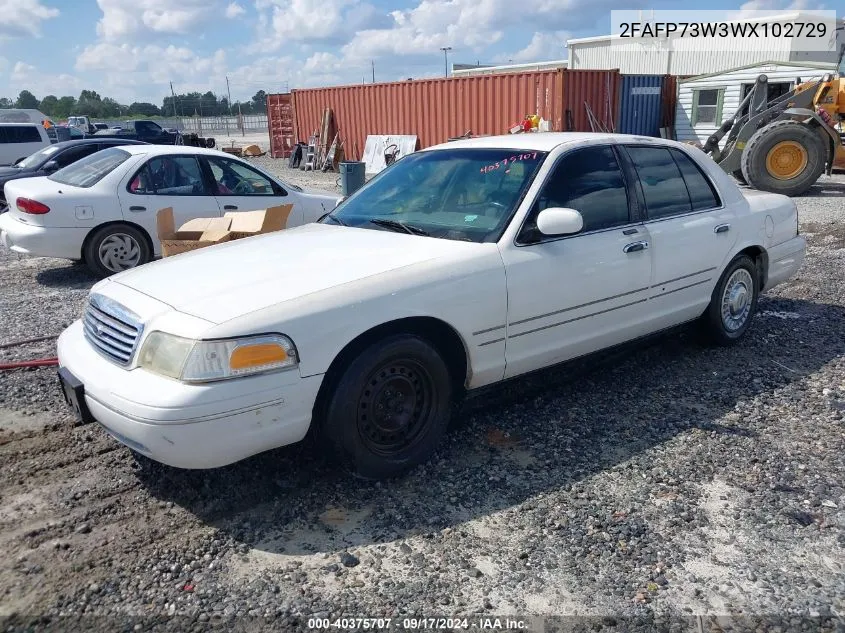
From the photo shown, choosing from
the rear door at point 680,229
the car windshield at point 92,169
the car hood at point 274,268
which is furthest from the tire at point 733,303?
the car windshield at point 92,169

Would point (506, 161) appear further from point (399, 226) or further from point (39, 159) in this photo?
point (39, 159)

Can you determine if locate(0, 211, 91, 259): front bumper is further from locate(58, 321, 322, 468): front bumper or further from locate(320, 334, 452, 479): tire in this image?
locate(320, 334, 452, 479): tire

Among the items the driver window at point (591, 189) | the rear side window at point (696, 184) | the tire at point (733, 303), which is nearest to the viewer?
the driver window at point (591, 189)

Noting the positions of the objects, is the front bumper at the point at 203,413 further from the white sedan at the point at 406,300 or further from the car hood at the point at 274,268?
the car hood at the point at 274,268

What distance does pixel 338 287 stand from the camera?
10.7 feet

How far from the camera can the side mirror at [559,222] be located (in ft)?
12.2

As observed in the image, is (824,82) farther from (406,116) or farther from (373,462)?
(373,462)

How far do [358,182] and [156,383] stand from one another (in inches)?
493

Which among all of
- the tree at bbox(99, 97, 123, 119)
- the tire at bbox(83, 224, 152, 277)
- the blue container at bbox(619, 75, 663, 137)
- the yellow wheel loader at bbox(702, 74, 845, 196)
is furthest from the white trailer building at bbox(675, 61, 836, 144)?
the tree at bbox(99, 97, 123, 119)

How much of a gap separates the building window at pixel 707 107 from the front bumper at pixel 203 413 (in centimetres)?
2166

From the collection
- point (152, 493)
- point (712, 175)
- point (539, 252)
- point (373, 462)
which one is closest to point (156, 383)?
point (152, 493)

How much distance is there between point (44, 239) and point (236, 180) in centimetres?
219

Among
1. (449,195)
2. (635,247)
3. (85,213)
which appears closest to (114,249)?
(85,213)

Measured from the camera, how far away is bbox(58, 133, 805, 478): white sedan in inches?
118
